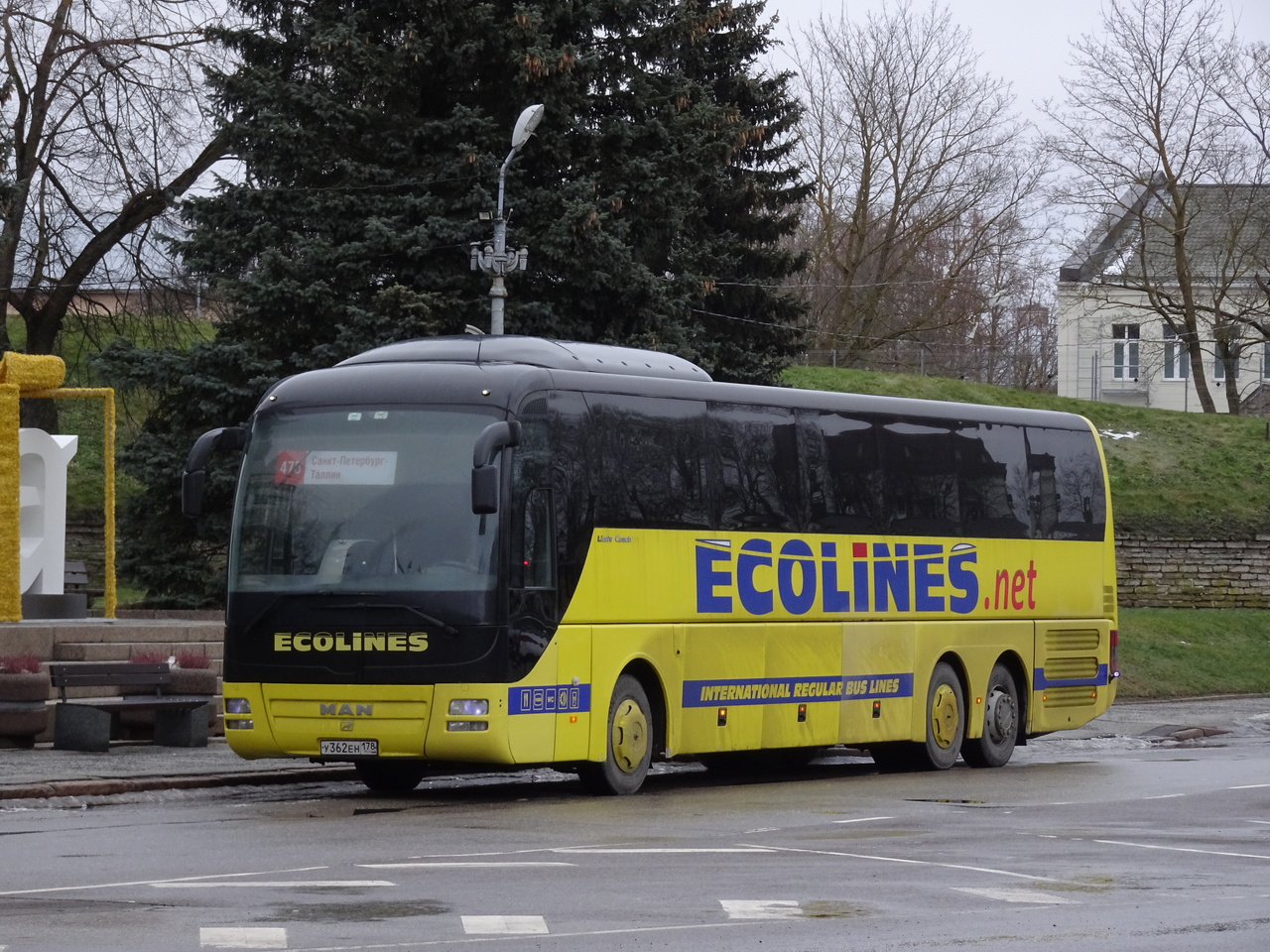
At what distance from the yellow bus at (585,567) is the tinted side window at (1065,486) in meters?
1.42

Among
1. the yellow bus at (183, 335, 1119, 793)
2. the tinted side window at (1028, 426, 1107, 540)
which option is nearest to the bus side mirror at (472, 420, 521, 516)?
the yellow bus at (183, 335, 1119, 793)

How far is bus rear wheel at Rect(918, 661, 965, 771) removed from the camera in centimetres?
1995

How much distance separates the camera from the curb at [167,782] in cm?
1508

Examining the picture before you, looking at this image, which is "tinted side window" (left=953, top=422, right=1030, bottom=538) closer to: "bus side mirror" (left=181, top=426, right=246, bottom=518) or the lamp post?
"bus side mirror" (left=181, top=426, right=246, bottom=518)

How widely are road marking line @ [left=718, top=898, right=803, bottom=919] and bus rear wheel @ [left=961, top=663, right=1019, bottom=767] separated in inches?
452

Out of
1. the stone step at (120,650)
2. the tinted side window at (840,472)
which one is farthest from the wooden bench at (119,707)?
the tinted side window at (840,472)

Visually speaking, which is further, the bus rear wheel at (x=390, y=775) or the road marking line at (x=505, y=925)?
the bus rear wheel at (x=390, y=775)

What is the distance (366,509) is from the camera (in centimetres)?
1534

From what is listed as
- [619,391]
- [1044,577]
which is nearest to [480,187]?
[1044,577]

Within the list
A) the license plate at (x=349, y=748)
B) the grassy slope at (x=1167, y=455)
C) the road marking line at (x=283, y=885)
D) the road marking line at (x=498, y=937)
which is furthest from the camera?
the grassy slope at (x=1167, y=455)

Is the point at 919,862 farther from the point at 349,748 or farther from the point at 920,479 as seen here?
the point at 920,479

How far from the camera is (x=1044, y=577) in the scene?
21.6 m

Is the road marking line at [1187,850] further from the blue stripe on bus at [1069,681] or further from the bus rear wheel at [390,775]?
the blue stripe on bus at [1069,681]

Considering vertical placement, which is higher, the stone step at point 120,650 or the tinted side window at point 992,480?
the tinted side window at point 992,480
